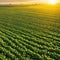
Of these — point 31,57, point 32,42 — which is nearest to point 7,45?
point 32,42

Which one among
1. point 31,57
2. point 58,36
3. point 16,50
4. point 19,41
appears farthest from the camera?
point 58,36

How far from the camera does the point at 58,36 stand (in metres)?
17.6

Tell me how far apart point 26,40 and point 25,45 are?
1.33 m

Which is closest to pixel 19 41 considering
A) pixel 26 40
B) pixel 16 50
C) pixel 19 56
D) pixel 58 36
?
pixel 26 40

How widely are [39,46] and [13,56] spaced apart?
9.64 ft

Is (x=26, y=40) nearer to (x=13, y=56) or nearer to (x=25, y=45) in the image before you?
(x=25, y=45)

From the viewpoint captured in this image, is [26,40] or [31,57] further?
[26,40]

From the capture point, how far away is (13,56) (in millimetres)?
12469

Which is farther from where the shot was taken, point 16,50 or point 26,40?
point 26,40

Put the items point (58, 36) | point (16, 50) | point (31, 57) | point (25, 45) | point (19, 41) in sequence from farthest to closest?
point (58, 36)
point (19, 41)
point (25, 45)
point (16, 50)
point (31, 57)

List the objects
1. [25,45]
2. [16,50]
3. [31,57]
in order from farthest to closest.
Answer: [25,45]
[16,50]
[31,57]

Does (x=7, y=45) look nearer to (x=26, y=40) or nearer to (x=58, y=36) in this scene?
(x=26, y=40)

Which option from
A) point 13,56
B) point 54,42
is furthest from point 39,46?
point 13,56

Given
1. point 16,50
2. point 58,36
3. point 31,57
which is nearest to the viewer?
point 31,57
